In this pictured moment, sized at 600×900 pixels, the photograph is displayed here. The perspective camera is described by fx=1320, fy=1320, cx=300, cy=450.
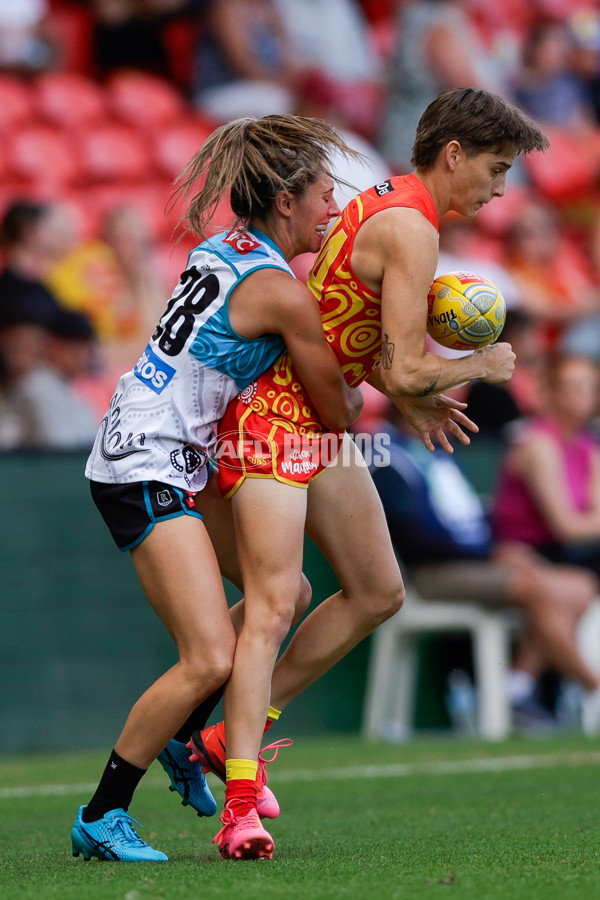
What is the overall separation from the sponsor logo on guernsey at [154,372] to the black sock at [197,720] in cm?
94

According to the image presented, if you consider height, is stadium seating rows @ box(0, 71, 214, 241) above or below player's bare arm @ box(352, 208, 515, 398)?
above

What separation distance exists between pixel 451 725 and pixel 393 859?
Result: 4935 millimetres

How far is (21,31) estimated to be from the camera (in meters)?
9.52

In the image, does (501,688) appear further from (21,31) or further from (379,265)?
(21,31)

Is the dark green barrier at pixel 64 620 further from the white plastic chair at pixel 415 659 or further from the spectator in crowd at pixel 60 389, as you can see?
the white plastic chair at pixel 415 659

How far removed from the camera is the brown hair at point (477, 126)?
3734 mm

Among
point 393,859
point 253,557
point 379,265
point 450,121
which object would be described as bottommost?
point 393,859

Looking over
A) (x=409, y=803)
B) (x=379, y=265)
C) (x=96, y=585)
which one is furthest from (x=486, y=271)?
(x=379, y=265)

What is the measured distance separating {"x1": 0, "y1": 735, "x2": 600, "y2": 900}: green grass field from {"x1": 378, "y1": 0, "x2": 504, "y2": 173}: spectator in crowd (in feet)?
16.6

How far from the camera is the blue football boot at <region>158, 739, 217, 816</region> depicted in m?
3.87

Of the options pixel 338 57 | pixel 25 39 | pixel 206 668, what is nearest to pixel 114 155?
pixel 25 39

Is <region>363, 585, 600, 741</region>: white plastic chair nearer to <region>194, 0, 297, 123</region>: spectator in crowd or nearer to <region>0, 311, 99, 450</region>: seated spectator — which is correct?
<region>0, 311, 99, 450</region>: seated spectator

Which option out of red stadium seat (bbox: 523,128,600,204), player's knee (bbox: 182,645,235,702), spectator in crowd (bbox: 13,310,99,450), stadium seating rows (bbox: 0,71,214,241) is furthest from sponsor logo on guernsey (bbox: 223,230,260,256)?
red stadium seat (bbox: 523,128,600,204)

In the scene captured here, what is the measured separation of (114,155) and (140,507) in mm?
6502
